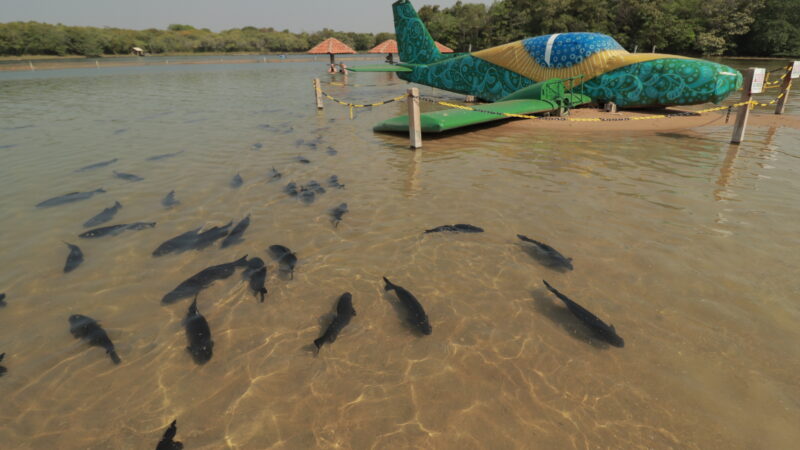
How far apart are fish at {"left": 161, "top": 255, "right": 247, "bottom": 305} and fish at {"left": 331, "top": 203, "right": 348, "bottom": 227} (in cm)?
173

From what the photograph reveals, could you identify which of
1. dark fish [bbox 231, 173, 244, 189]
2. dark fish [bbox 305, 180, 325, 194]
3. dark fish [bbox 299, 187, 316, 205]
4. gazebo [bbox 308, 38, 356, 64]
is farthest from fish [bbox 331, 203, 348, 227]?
gazebo [bbox 308, 38, 356, 64]

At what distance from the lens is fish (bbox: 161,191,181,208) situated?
279 inches

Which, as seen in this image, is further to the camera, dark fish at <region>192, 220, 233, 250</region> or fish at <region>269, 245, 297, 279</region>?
dark fish at <region>192, 220, 233, 250</region>

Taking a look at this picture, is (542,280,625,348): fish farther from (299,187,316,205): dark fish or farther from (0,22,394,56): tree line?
(0,22,394,56): tree line

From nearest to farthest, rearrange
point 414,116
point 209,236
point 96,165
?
1. point 209,236
2. point 96,165
3. point 414,116

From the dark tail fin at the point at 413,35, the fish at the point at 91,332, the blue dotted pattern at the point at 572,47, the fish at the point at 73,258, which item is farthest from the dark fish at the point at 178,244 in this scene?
the dark tail fin at the point at 413,35

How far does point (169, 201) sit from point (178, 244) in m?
2.12

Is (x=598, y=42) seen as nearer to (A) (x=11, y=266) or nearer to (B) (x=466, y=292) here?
(B) (x=466, y=292)

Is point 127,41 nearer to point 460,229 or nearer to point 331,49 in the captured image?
point 331,49

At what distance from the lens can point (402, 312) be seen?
415 cm

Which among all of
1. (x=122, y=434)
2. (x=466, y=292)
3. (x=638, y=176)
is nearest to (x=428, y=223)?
(x=466, y=292)

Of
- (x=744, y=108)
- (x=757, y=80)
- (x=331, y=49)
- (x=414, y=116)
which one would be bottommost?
(x=414, y=116)

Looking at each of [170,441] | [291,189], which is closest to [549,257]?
[170,441]

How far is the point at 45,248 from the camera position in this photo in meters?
5.66
